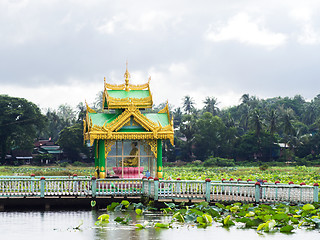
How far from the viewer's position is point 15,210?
24219 millimetres

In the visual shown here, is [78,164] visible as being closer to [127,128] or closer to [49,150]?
[49,150]

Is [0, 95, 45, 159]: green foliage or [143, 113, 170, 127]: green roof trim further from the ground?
[0, 95, 45, 159]: green foliage

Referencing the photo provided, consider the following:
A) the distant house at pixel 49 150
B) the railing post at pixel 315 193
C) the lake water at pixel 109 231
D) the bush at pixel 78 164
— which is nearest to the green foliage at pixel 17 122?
→ the bush at pixel 78 164

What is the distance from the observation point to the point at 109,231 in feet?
60.4

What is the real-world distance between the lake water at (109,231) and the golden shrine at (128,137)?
17.8 ft

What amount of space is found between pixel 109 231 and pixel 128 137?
27.2 ft

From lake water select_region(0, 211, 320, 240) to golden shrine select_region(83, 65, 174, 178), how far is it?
543 centimetres

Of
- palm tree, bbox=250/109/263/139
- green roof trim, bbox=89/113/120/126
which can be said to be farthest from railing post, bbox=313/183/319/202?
palm tree, bbox=250/109/263/139

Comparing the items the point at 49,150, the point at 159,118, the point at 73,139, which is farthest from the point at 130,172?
the point at 49,150

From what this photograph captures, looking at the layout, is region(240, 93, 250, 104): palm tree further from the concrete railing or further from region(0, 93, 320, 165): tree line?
the concrete railing

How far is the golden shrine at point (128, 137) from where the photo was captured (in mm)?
26405

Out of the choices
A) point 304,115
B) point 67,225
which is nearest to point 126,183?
point 67,225

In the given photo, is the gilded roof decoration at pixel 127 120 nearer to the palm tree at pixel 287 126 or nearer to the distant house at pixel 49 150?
the palm tree at pixel 287 126

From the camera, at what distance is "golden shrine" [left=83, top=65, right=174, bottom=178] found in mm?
26405
